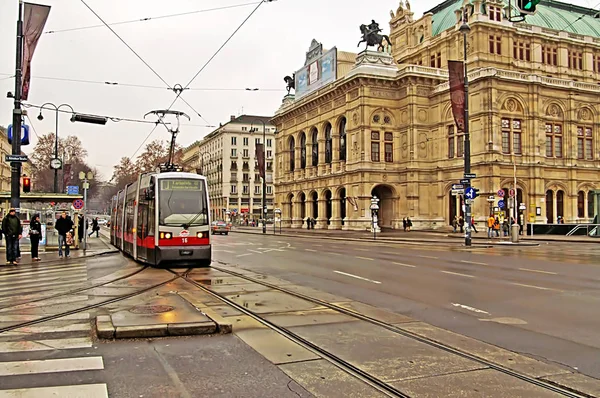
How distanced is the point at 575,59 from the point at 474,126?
72.3 feet

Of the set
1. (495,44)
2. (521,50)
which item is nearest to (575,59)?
(521,50)

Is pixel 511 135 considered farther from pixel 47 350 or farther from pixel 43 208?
pixel 47 350

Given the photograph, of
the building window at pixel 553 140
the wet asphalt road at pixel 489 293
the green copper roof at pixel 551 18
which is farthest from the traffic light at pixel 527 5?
the green copper roof at pixel 551 18

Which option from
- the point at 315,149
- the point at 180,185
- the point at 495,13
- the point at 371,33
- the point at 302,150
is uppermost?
the point at 495,13

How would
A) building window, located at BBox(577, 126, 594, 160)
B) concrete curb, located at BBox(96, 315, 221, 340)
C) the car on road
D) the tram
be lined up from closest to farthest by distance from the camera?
concrete curb, located at BBox(96, 315, 221, 340) < the tram < the car on road < building window, located at BBox(577, 126, 594, 160)

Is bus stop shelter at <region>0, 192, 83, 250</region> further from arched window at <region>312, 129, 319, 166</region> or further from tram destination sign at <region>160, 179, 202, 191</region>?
arched window at <region>312, 129, 319, 166</region>

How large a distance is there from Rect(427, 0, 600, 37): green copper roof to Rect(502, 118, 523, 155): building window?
1582 cm

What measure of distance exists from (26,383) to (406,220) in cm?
5471

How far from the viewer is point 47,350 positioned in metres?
7.02

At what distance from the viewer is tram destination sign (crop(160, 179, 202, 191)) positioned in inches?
738

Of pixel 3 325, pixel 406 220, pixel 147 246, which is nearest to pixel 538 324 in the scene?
pixel 3 325

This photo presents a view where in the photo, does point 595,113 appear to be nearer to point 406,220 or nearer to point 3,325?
point 406,220

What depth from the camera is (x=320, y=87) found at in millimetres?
71125

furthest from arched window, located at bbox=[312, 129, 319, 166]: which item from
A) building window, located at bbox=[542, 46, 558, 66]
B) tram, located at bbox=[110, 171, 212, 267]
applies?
tram, located at bbox=[110, 171, 212, 267]
